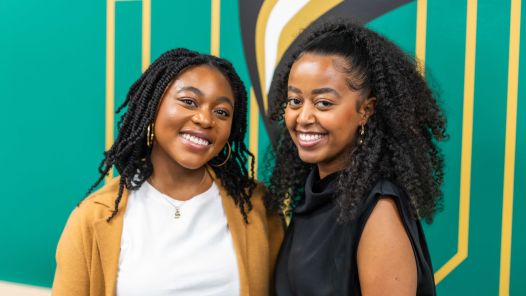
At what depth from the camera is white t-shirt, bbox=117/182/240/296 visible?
1.47 meters

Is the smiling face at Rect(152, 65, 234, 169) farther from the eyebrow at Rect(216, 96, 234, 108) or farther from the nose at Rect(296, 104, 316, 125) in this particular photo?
the nose at Rect(296, 104, 316, 125)

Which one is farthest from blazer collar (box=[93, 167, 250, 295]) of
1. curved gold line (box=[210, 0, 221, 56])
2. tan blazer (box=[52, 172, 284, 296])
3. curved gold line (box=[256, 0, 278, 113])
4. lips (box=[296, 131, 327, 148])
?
curved gold line (box=[210, 0, 221, 56])

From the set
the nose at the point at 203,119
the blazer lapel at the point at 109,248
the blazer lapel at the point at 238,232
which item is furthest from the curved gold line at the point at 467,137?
the blazer lapel at the point at 109,248

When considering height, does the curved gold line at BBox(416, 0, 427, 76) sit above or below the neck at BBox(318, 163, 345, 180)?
above

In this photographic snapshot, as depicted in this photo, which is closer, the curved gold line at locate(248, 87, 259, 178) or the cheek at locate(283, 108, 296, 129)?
the cheek at locate(283, 108, 296, 129)

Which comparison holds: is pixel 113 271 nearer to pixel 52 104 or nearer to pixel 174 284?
pixel 174 284

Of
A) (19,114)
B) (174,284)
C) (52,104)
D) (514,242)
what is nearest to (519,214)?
(514,242)

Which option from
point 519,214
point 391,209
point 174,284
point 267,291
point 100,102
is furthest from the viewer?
point 100,102

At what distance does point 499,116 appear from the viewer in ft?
6.04

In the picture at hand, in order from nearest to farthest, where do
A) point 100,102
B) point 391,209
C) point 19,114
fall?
point 391,209 < point 100,102 < point 19,114

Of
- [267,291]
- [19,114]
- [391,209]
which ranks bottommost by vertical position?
[267,291]

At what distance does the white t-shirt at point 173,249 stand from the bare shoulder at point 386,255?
439 millimetres

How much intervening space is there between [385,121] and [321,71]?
20 centimetres

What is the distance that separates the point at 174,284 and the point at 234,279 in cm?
17
